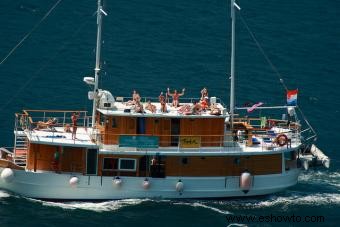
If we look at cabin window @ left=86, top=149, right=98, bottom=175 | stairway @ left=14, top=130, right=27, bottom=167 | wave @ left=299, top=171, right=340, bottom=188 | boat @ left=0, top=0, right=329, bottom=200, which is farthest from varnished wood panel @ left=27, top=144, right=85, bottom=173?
Answer: wave @ left=299, top=171, right=340, bottom=188

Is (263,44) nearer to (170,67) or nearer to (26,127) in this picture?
(170,67)

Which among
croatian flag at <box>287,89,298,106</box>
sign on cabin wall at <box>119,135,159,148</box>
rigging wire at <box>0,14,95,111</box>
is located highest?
rigging wire at <box>0,14,95,111</box>

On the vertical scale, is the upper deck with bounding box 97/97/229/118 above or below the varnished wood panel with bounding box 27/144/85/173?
above

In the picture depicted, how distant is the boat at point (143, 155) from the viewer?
5997 centimetres

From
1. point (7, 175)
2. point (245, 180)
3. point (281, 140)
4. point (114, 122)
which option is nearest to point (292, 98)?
point (281, 140)

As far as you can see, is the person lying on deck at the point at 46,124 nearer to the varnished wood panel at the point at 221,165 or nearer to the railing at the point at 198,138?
the railing at the point at 198,138

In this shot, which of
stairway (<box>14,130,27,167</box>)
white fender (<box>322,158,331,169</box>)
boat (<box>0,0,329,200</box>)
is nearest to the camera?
boat (<box>0,0,329,200</box>)

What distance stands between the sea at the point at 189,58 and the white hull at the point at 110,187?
778 millimetres

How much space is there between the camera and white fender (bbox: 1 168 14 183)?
59.0m

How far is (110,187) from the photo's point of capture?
6022 centimetres

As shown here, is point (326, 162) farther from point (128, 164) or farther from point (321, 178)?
point (128, 164)

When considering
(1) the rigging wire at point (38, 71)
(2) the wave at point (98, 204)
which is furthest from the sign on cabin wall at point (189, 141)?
(1) the rigging wire at point (38, 71)

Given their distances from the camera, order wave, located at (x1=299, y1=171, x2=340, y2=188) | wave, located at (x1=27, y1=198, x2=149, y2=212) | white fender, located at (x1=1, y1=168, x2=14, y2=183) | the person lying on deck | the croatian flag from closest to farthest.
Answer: white fender, located at (x1=1, y1=168, x2=14, y2=183) → wave, located at (x1=27, y1=198, x2=149, y2=212) → the person lying on deck → the croatian flag → wave, located at (x1=299, y1=171, x2=340, y2=188)

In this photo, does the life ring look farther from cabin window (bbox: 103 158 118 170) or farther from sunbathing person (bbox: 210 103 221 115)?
cabin window (bbox: 103 158 118 170)
